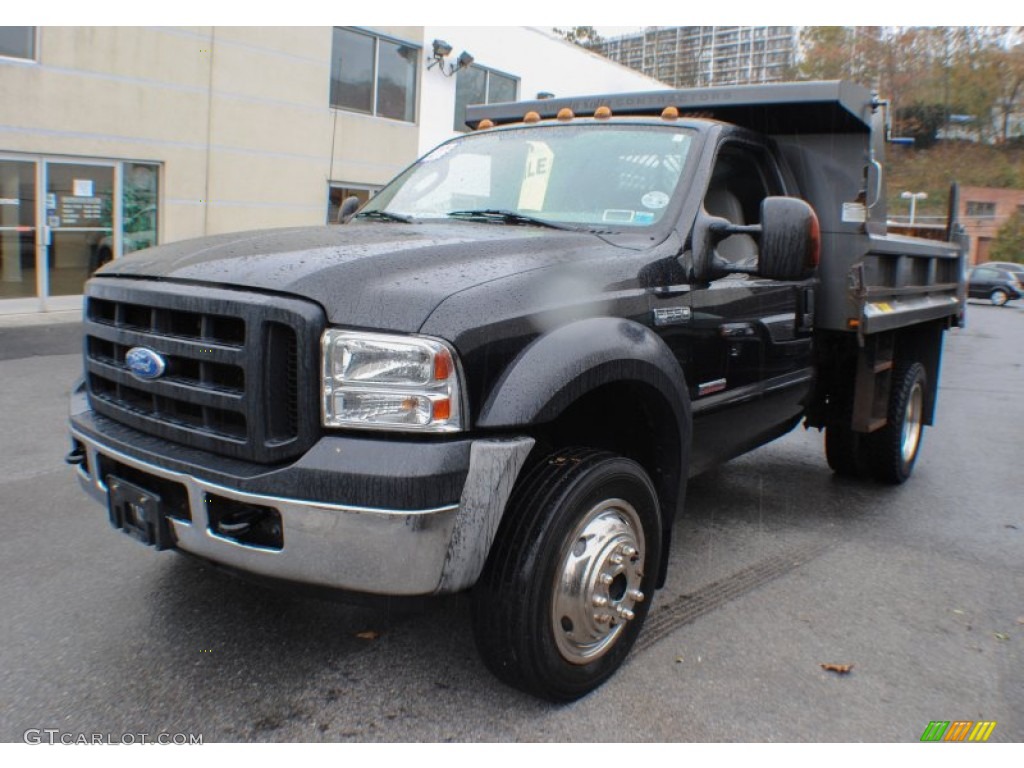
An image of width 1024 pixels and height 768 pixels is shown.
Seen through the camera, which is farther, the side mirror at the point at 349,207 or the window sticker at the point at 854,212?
the side mirror at the point at 349,207

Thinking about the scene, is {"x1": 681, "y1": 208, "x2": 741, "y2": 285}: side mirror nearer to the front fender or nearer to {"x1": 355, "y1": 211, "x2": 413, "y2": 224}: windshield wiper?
the front fender

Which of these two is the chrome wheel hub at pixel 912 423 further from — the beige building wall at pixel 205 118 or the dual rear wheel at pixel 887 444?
the beige building wall at pixel 205 118

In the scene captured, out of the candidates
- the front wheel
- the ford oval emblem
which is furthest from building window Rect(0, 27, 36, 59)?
the front wheel

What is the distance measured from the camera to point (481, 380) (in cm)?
258

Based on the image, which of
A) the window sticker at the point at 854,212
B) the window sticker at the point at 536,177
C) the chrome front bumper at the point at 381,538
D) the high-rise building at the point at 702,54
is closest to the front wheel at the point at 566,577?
the chrome front bumper at the point at 381,538

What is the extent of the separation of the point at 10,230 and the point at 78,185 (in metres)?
1.23

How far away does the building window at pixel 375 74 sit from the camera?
17234 mm

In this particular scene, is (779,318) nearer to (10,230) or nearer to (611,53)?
(10,230)

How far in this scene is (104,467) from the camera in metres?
2.99

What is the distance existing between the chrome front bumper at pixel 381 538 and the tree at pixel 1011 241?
62535 mm

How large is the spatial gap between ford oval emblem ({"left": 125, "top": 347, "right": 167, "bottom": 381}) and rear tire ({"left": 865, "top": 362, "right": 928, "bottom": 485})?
450 centimetres

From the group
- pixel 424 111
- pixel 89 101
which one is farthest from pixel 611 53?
pixel 89 101

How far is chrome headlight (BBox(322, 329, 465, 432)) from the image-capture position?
2.47 metres

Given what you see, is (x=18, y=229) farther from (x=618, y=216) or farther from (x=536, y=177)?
(x=618, y=216)
